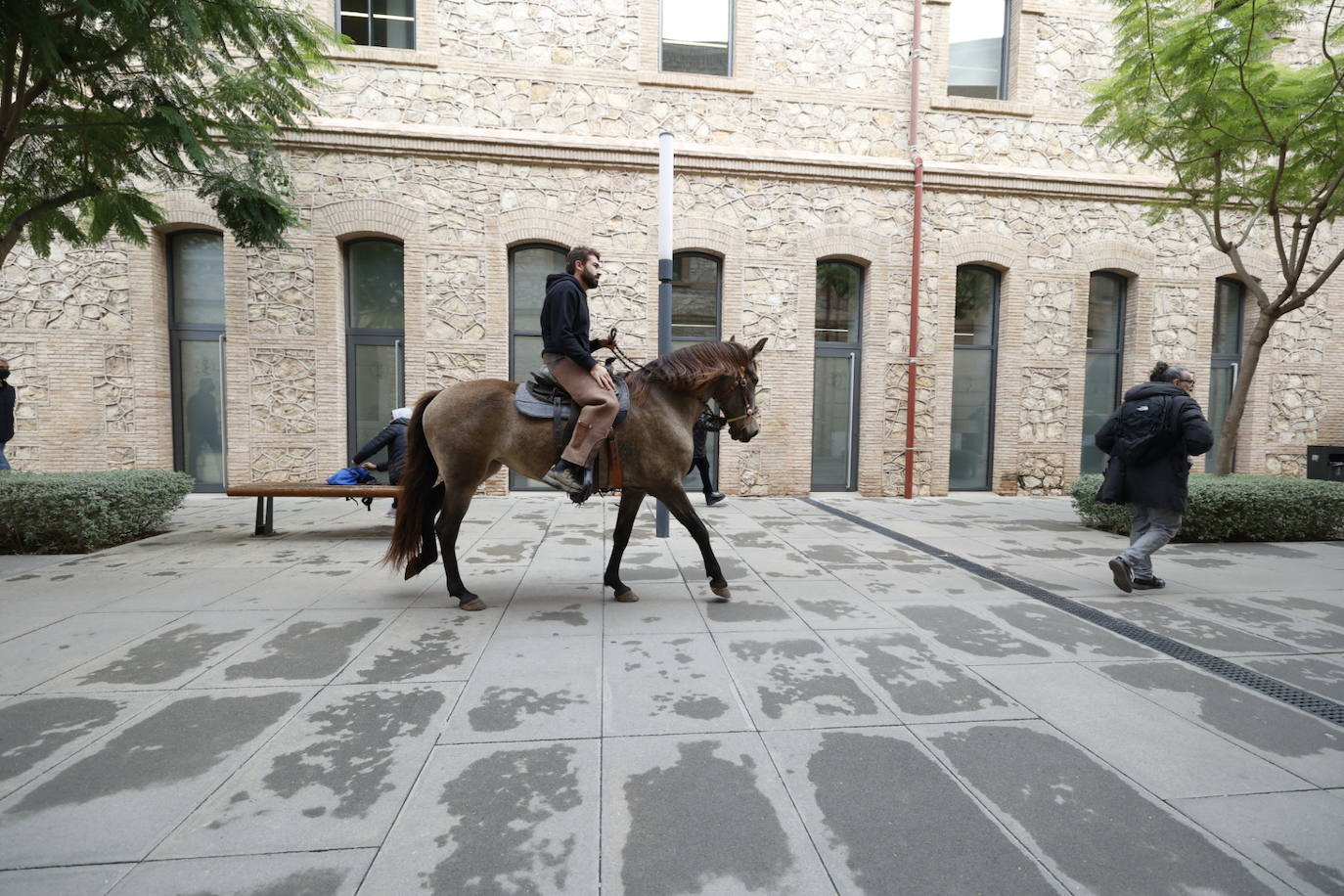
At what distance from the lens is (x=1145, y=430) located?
489 cm

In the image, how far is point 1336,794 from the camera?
2232 millimetres

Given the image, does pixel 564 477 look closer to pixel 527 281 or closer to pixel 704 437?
pixel 704 437

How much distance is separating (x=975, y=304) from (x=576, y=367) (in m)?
9.83

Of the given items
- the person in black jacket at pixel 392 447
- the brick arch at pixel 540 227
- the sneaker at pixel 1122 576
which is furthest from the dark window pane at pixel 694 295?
the sneaker at pixel 1122 576

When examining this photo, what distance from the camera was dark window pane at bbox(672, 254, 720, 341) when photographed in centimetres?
1073

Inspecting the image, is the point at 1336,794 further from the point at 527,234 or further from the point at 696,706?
the point at 527,234

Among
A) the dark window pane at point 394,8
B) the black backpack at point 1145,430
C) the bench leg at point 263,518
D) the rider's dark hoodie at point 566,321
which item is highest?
the dark window pane at point 394,8

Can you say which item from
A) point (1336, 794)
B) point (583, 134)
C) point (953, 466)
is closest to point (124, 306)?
point (583, 134)

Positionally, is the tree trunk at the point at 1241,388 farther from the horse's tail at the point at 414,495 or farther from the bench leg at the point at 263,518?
the bench leg at the point at 263,518

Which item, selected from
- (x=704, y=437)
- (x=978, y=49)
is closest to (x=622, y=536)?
(x=704, y=437)

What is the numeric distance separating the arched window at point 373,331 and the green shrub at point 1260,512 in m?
10.4

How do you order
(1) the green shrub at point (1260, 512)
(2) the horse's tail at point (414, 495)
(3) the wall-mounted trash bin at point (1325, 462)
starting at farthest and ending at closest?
(3) the wall-mounted trash bin at point (1325, 462) < (1) the green shrub at point (1260, 512) < (2) the horse's tail at point (414, 495)

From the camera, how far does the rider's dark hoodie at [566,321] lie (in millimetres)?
4242

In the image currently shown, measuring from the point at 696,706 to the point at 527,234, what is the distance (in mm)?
8970
